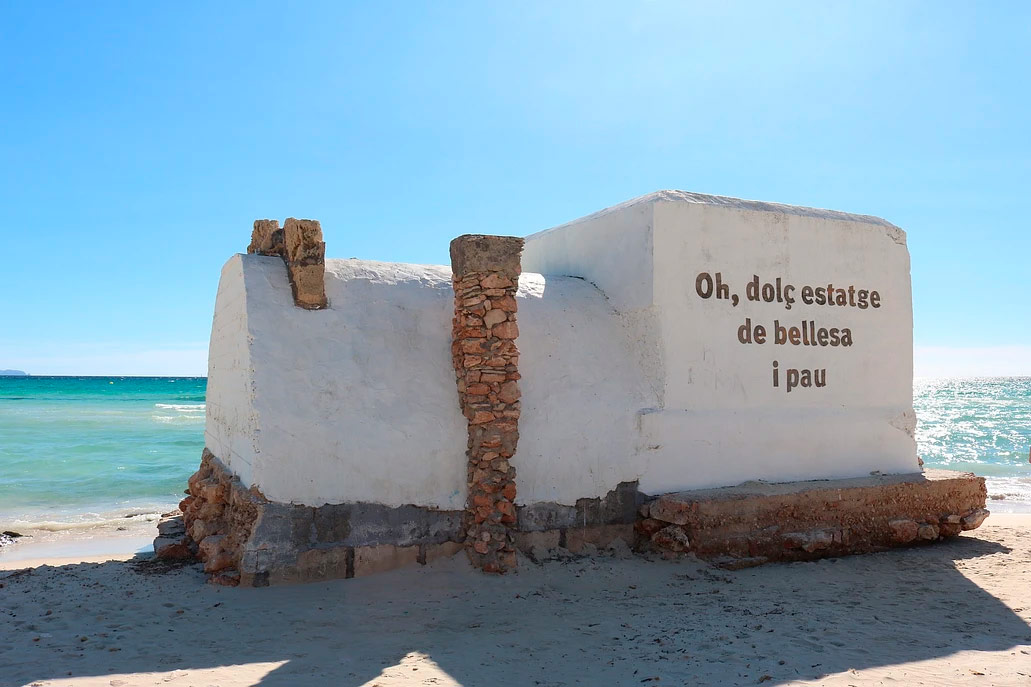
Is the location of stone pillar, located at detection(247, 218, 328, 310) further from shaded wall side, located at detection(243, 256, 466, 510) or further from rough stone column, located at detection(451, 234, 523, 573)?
rough stone column, located at detection(451, 234, 523, 573)

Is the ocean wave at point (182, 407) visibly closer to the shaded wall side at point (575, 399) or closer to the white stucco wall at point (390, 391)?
the white stucco wall at point (390, 391)

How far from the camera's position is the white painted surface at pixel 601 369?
24.2ft

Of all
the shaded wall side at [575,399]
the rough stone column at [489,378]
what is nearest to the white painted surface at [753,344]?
the shaded wall side at [575,399]

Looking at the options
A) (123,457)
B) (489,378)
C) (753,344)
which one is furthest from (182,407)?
(753,344)

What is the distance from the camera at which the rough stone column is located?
7.65 m

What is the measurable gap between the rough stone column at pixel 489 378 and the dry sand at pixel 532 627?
52 centimetres

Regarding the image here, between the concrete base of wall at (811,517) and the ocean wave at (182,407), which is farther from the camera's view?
the ocean wave at (182,407)

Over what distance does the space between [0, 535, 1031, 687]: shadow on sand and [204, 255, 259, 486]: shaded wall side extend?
1.26 m

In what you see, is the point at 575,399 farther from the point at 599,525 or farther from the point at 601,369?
the point at 599,525

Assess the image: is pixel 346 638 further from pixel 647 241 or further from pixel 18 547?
pixel 18 547

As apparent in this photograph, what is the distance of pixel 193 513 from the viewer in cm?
882

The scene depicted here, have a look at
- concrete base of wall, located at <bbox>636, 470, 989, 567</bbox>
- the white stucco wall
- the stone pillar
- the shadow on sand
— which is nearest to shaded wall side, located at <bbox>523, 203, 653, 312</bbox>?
the white stucco wall

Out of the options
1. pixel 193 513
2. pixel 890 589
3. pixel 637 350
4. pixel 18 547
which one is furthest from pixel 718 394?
pixel 18 547

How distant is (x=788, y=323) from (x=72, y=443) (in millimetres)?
24627
